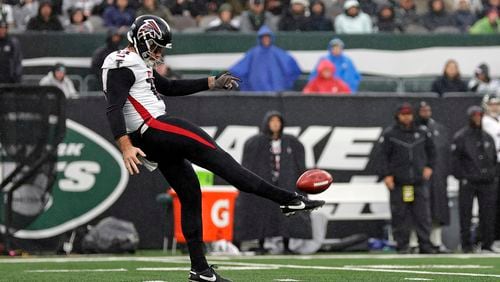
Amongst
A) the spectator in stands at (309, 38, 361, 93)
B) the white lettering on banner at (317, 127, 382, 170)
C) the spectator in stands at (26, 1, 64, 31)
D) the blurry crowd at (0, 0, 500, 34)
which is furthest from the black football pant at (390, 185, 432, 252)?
the spectator in stands at (26, 1, 64, 31)

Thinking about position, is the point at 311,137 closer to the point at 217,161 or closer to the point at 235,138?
the point at 235,138

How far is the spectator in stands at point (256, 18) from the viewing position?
20.1m

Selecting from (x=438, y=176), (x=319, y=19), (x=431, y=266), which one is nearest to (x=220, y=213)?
(x=438, y=176)

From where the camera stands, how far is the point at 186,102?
16812 mm

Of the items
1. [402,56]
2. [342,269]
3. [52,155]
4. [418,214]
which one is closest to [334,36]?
[402,56]

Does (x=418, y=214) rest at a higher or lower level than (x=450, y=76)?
lower

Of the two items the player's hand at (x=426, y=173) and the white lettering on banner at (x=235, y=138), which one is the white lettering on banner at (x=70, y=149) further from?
the player's hand at (x=426, y=173)

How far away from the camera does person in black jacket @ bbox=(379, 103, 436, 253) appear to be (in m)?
16.3

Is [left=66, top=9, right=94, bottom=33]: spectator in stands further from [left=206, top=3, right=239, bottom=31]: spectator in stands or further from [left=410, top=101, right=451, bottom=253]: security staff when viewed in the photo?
[left=410, top=101, right=451, bottom=253]: security staff

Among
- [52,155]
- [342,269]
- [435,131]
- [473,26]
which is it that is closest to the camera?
[342,269]

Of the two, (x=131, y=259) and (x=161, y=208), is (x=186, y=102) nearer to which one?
(x=161, y=208)

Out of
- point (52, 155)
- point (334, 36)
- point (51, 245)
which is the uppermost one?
point (334, 36)

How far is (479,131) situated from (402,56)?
138 inches

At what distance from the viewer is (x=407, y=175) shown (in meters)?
16.3
